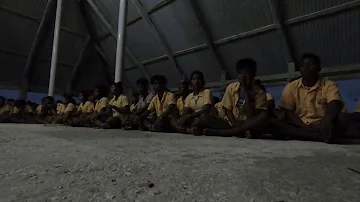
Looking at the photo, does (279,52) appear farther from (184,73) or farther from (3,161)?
(3,161)

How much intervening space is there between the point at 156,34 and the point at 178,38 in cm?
68

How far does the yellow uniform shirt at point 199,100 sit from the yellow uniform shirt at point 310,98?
3.07ft

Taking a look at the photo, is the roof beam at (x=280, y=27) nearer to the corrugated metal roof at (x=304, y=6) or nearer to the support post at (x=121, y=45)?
the corrugated metal roof at (x=304, y=6)

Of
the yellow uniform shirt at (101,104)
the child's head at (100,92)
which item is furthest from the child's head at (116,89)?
the child's head at (100,92)

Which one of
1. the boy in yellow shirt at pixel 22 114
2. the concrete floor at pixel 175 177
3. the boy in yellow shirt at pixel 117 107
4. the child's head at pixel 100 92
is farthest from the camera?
the boy in yellow shirt at pixel 22 114

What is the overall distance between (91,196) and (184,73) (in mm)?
7697

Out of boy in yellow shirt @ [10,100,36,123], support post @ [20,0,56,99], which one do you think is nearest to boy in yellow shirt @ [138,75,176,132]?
boy in yellow shirt @ [10,100,36,123]

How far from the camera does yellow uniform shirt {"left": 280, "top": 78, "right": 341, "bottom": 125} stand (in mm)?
Result: 2470

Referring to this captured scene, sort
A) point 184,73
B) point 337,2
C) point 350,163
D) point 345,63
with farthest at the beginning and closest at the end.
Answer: point 184,73, point 345,63, point 337,2, point 350,163

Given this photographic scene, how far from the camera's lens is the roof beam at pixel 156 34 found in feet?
24.5

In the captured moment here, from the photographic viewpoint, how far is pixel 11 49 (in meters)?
8.90

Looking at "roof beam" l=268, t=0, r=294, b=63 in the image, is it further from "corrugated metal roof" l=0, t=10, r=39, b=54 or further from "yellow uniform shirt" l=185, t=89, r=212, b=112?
"corrugated metal roof" l=0, t=10, r=39, b=54

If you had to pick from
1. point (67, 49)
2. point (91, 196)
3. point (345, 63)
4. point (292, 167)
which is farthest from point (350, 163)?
point (67, 49)

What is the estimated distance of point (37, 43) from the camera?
356 inches
